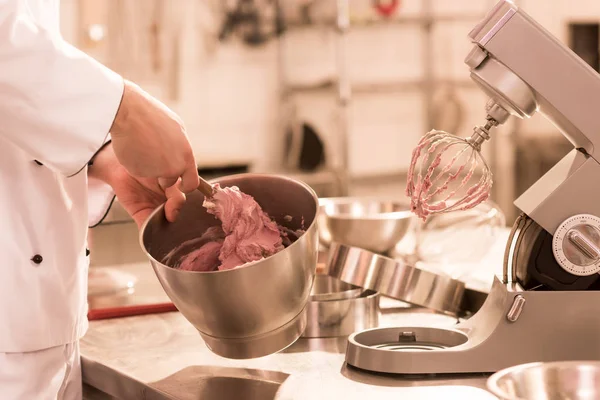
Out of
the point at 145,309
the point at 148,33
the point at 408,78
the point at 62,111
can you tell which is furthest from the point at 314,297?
the point at 408,78

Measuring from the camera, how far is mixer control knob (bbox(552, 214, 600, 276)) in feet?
3.23

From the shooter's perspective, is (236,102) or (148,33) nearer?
(148,33)

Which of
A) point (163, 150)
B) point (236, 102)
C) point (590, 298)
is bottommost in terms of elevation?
point (236, 102)

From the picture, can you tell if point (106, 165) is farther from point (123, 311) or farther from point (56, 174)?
point (123, 311)

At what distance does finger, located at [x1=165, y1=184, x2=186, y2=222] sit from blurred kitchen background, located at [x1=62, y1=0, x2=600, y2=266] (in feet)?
8.76

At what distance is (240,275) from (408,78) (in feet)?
11.3

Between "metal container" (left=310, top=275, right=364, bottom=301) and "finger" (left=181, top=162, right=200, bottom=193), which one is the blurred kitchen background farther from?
Answer: "finger" (left=181, top=162, right=200, bottom=193)

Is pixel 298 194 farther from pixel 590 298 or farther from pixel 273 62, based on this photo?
pixel 273 62

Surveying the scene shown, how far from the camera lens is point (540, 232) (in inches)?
40.1

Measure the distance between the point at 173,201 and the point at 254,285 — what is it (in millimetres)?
246

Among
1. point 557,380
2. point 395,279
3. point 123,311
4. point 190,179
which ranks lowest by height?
point 123,311

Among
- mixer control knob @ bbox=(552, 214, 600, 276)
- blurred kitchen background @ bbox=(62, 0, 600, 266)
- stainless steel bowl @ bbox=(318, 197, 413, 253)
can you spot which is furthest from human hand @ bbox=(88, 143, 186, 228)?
blurred kitchen background @ bbox=(62, 0, 600, 266)

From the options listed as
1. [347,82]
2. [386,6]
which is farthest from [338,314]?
[386,6]

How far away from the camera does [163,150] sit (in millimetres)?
985
